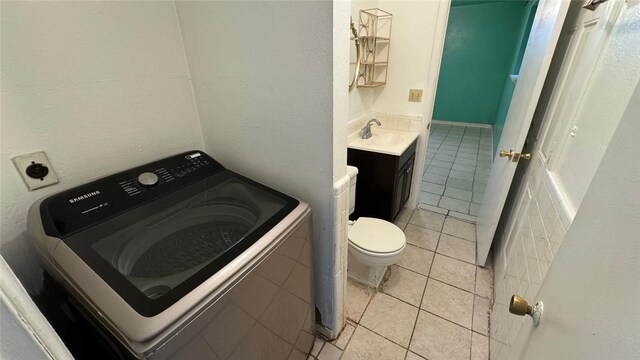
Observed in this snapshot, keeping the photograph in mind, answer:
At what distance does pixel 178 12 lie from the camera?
1193mm

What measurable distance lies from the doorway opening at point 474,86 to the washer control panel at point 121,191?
2.70 meters

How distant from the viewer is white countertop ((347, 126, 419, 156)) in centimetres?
198

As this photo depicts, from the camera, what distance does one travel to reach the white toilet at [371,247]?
159 centimetres

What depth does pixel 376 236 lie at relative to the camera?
66.9 inches

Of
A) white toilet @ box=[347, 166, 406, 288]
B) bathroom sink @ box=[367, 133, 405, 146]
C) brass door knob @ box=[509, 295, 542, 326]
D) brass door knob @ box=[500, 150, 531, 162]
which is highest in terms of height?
brass door knob @ box=[500, 150, 531, 162]

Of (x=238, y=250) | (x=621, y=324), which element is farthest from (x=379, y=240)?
(x=621, y=324)

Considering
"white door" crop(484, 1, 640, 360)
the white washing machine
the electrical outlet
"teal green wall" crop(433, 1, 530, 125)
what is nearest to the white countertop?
the electrical outlet

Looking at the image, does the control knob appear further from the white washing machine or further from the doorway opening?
the doorway opening

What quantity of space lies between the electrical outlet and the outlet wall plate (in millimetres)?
2359

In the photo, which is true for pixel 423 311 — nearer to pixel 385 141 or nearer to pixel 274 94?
pixel 385 141

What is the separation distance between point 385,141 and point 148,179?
1.74m

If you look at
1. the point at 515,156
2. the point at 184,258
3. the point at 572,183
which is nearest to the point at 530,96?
the point at 515,156

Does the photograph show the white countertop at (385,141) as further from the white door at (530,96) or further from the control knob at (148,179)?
the control knob at (148,179)

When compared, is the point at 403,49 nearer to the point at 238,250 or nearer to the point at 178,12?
the point at 178,12
